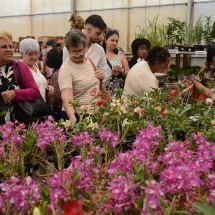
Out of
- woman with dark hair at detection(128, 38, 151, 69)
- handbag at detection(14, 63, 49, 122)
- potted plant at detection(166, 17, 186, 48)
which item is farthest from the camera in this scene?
potted plant at detection(166, 17, 186, 48)

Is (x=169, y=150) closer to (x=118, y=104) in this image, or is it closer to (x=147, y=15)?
(x=118, y=104)

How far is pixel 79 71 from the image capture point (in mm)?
2332

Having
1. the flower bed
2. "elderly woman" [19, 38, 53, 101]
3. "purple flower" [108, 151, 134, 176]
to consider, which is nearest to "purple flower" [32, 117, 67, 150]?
the flower bed

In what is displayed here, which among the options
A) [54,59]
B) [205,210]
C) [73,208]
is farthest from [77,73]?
[73,208]

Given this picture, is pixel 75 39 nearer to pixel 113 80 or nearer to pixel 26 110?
pixel 26 110

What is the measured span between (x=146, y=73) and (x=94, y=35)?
45 centimetres

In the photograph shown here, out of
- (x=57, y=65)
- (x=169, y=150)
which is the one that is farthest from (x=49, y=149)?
(x=57, y=65)

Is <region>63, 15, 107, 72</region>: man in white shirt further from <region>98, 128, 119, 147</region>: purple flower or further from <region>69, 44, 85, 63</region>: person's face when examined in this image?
<region>98, 128, 119, 147</region>: purple flower

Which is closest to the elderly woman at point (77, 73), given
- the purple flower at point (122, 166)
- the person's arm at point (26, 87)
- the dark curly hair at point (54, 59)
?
the person's arm at point (26, 87)

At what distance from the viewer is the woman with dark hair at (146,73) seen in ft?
8.55

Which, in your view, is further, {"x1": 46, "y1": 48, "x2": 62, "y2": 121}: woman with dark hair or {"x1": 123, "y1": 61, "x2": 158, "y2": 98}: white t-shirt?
{"x1": 46, "y1": 48, "x2": 62, "y2": 121}: woman with dark hair

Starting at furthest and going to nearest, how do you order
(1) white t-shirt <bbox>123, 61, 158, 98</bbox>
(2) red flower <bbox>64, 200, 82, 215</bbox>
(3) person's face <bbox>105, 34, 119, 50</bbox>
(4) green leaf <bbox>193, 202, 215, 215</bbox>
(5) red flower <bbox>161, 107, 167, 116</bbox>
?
(3) person's face <bbox>105, 34, 119, 50</bbox>
(1) white t-shirt <bbox>123, 61, 158, 98</bbox>
(5) red flower <bbox>161, 107, 167, 116</bbox>
(4) green leaf <bbox>193, 202, 215, 215</bbox>
(2) red flower <bbox>64, 200, 82, 215</bbox>

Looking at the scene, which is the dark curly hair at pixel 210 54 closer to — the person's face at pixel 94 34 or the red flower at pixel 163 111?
the person's face at pixel 94 34

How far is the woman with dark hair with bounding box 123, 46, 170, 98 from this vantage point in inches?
103
